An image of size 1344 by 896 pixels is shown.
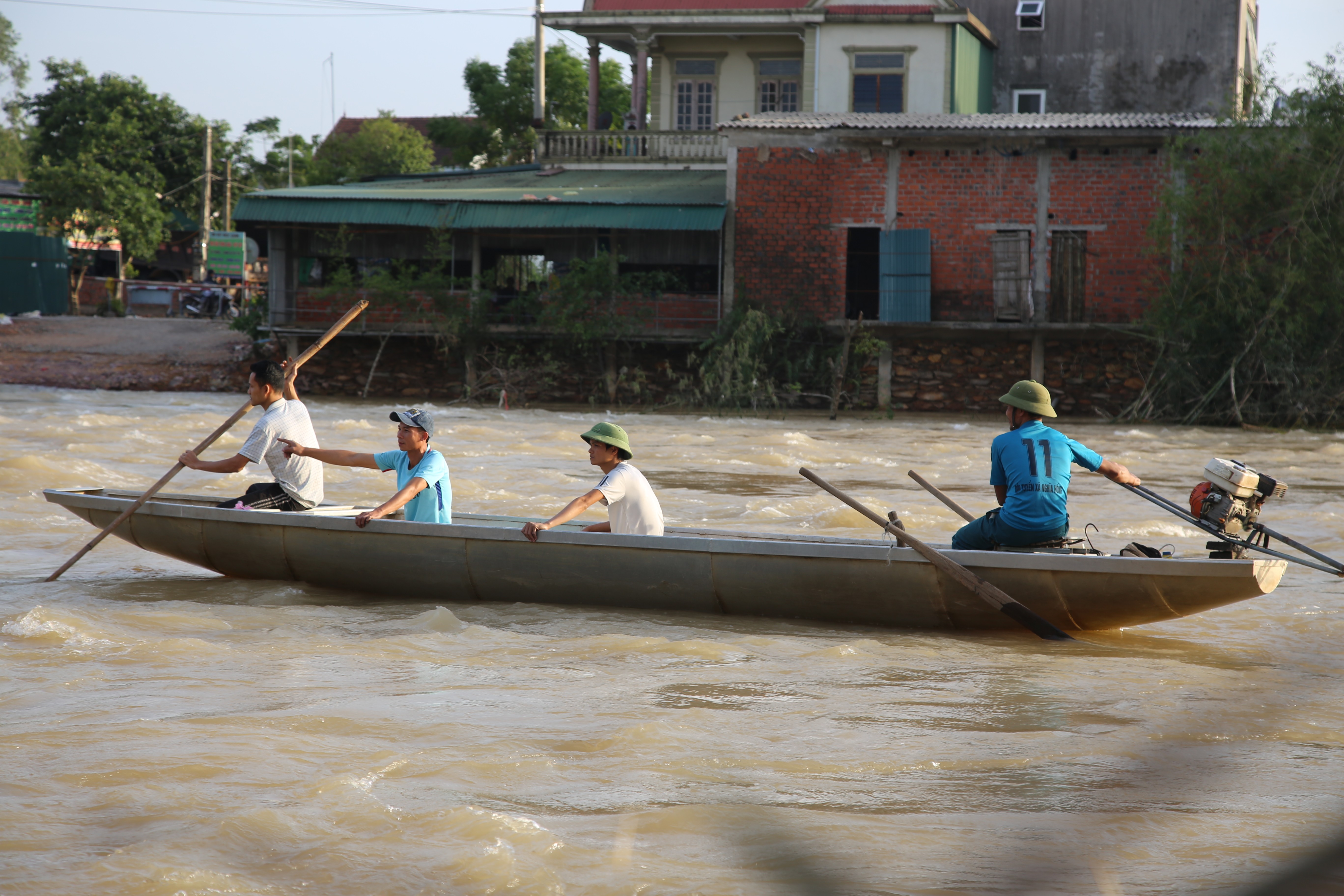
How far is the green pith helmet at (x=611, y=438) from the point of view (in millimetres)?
6375

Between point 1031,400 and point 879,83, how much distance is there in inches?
680

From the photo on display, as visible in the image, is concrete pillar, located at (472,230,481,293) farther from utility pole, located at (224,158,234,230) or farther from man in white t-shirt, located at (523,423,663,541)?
man in white t-shirt, located at (523,423,663,541)

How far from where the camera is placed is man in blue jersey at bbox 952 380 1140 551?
6.06 meters

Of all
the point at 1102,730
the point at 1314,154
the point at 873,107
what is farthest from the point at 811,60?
the point at 1102,730

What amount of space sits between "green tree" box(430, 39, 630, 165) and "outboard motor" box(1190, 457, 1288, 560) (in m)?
27.0

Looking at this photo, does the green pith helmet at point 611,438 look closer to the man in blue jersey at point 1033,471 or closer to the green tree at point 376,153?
the man in blue jersey at point 1033,471

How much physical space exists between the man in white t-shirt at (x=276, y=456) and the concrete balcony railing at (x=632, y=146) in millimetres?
16312

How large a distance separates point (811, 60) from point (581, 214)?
18.3 ft

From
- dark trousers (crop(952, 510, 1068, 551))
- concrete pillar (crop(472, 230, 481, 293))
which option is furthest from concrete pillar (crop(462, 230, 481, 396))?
dark trousers (crop(952, 510, 1068, 551))

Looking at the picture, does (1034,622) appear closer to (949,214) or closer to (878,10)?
(949,214)

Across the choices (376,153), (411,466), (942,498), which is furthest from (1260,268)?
(376,153)

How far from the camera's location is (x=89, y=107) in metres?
31.6

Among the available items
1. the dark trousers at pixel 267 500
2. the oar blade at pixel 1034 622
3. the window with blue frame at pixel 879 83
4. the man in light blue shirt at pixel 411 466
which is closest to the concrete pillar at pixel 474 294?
the window with blue frame at pixel 879 83

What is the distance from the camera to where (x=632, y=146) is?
23078 millimetres
